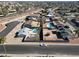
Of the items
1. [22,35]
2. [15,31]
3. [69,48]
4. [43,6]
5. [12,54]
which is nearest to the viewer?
[12,54]

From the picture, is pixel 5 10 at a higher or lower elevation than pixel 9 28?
higher

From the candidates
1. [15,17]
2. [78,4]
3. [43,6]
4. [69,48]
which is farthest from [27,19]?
[69,48]

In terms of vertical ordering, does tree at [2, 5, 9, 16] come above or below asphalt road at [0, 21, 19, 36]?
above

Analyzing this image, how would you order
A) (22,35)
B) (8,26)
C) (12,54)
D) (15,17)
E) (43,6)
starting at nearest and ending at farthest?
(12,54) < (22,35) < (8,26) < (15,17) < (43,6)

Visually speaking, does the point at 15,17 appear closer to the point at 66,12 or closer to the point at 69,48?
the point at 66,12

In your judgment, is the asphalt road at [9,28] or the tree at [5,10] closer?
the asphalt road at [9,28]

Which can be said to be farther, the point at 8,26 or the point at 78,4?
the point at 78,4

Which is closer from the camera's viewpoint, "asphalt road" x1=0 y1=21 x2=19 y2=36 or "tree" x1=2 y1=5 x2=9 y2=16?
"asphalt road" x1=0 y1=21 x2=19 y2=36

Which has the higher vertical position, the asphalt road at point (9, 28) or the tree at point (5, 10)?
the tree at point (5, 10)

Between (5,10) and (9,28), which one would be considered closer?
(9,28)

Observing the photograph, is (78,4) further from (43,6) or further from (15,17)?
(15,17)

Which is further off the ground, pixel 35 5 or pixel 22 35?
pixel 35 5
